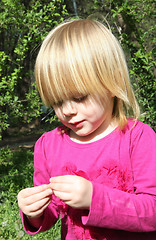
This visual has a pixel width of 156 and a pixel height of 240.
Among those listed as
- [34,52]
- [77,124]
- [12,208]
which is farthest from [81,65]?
[34,52]

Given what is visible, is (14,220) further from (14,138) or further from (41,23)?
(14,138)

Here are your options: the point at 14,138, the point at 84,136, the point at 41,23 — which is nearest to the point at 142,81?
the point at 41,23

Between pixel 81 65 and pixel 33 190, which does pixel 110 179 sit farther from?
pixel 81 65

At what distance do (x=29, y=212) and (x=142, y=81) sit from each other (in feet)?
9.16

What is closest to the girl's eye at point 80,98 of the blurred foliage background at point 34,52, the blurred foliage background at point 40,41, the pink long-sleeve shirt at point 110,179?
the pink long-sleeve shirt at point 110,179

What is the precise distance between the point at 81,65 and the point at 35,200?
60cm

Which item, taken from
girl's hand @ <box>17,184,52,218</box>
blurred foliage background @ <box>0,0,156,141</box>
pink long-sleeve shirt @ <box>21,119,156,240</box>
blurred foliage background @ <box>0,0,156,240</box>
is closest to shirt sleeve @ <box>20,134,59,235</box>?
pink long-sleeve shirt @ <box>21,119,156,240</box>

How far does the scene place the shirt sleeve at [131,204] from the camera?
110 cm

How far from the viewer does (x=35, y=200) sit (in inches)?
48.7

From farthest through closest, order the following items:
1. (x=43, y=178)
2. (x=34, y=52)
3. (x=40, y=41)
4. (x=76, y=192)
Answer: (x=34, y=52) < (x=40, y=41) < (x=43, y=178) < (x=76, y=192)

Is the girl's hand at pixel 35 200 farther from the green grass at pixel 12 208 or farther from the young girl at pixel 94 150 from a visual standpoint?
the green grass at pixel 12 208

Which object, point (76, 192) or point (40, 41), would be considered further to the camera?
point (40, 41)

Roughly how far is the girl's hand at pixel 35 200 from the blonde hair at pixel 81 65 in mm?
379

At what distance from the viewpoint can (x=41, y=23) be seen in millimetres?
3561
